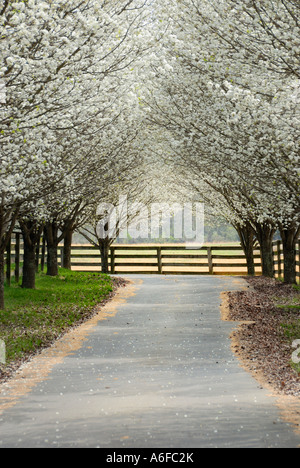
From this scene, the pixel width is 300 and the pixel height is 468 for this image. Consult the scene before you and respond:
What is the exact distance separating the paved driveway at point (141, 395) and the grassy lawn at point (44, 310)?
20.1 inches

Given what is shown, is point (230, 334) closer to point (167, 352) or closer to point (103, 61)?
point (167, 352)

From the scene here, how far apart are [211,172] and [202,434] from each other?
64.2 feet

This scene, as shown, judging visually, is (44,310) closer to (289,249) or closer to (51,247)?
(51,247)

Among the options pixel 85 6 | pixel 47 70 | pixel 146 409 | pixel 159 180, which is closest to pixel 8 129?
pixel 47 70

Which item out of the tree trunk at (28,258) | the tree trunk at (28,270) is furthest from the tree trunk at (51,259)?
the tree trunk at (28,270)

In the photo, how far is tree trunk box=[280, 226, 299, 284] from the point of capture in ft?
88.2

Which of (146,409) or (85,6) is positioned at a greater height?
(85,6)

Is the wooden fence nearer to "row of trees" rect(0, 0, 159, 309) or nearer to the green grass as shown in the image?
the green grass

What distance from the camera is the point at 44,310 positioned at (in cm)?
1905

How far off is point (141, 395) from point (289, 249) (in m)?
18.5

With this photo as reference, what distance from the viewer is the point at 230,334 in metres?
15.7

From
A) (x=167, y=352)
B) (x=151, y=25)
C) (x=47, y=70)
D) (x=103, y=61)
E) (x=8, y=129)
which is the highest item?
(x=151, y=25)
